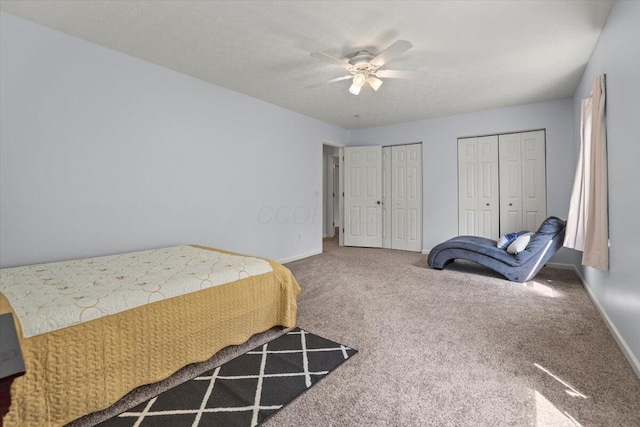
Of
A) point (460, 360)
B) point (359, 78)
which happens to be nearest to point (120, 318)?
point (460, 360)

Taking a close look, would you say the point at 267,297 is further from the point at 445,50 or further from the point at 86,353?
the point at 445,50

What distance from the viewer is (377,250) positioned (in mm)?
5766

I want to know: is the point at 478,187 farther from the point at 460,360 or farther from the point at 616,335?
the point at 460,360

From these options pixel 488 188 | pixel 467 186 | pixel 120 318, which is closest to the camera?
pixel 120 318

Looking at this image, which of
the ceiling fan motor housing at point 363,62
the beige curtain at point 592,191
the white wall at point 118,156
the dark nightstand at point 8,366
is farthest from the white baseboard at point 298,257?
the dark nightstand at point 8,366

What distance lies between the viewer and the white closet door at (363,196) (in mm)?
5957

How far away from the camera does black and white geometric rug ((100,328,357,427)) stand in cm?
146

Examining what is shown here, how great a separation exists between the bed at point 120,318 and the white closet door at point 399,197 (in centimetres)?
380

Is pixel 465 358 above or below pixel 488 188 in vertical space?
below

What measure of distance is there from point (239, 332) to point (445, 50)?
3062mm

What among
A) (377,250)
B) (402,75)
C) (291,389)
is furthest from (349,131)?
(291,389)

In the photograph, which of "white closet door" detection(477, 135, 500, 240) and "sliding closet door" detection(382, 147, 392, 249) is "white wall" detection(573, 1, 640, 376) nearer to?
"white closet door" detection(477, 135, 500, 240)

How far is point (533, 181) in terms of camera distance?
15.0 ft

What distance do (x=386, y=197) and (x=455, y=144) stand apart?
5.10 ft
